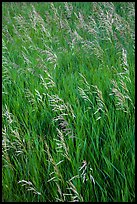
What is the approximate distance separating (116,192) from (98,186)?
15cm

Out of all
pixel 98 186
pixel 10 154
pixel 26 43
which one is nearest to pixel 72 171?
pixel 98 186

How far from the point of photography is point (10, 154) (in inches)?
98.0

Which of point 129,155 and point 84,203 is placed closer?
point 84,203

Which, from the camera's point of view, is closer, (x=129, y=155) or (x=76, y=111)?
(x=129, y=155)

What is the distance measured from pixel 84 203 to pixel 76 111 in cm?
90

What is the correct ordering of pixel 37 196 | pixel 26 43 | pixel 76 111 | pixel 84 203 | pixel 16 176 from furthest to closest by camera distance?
1. pixel 26 43
2. pixel 76 111
3. pixel 16 176
4. pixel 37 196
5. pixel 84 203

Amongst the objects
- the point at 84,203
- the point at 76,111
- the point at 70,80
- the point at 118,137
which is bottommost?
the point at 84,203

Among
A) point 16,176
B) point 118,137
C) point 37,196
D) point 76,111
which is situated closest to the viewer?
point 37,196

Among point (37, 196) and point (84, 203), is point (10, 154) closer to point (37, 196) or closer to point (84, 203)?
point (37, 196)

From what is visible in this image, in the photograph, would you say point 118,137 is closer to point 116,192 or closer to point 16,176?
point 116,192

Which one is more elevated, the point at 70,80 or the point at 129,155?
the point at 70,80

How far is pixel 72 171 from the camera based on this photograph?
7.13 feet

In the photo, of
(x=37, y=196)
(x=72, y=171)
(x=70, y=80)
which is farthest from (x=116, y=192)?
(x=70, y=80)

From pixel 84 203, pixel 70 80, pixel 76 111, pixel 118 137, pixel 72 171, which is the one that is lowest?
pixel 84 203
